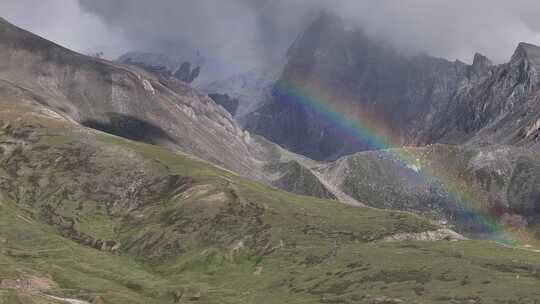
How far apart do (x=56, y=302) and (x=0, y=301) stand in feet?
68.5

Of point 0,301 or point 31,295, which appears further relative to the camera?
point 31,295

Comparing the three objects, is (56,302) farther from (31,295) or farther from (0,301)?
(0,301)

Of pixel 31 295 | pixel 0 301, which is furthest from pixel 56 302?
pixel 0 301

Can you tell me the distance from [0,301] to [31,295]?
14475 mm

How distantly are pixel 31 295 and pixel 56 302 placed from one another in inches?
293

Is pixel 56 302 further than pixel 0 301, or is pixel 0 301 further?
pixel 56 302

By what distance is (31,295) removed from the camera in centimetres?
19438

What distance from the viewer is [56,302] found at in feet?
653

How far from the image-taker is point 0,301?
180m
